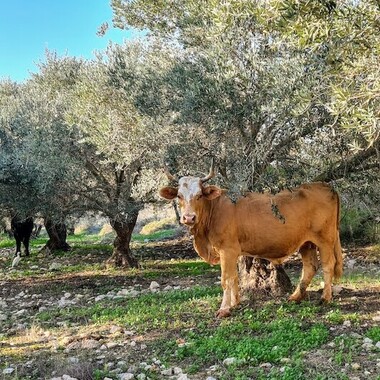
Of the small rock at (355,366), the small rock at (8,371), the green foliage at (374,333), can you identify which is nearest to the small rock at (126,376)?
the small rock at (8,371)

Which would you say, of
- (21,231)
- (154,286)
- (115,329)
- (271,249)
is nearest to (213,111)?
(271,249)

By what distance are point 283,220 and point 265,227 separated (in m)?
0.39

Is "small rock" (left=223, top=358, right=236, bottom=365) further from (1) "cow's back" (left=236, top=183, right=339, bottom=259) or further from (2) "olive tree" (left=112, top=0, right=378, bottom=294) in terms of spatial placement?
(2) "olive tree" (left=112, top=0, right=378, bottom=294)

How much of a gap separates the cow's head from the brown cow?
0.03m

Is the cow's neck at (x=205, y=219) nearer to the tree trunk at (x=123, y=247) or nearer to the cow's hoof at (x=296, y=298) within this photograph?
the cow's hoof at (x=296, y=298)

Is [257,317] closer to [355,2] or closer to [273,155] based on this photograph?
[273,155]

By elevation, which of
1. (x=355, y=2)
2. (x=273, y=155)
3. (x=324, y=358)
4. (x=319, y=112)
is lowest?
(x=324, y=358)

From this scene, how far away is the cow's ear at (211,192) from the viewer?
9859mm

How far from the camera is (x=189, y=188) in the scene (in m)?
9.76

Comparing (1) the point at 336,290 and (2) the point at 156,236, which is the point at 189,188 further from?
(2) the point at 156,236

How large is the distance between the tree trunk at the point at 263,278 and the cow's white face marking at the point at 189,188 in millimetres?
2746

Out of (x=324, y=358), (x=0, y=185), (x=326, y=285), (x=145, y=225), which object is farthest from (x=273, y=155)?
(x=145, y=225)

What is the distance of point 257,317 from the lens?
31.0 ft

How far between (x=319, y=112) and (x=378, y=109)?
2.58 m
